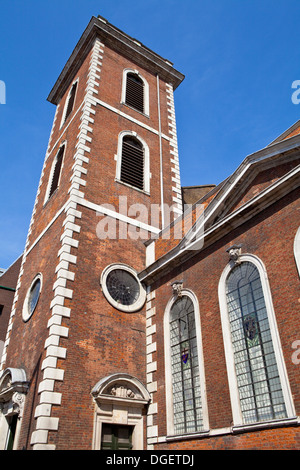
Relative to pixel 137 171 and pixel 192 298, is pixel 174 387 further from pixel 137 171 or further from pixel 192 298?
pixel 137 171

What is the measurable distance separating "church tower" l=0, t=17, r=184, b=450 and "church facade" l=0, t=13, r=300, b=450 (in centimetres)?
5

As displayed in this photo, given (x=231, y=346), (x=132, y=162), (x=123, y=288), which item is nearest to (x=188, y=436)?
(x=231, y=346)

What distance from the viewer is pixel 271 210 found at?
9.71 metres

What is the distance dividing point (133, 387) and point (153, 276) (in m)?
3.65

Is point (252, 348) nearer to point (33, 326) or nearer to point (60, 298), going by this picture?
point (60, 298)

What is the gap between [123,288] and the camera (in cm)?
1300

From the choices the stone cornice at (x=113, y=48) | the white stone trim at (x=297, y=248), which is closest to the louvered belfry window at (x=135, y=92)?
the stone cornice at (x=113, y=48)

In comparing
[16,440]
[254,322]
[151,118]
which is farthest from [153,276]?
[151,118]

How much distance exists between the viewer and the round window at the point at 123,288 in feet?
40.7

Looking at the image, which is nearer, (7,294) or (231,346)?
(231,346)

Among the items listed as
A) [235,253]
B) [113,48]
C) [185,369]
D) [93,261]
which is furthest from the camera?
[113,48]

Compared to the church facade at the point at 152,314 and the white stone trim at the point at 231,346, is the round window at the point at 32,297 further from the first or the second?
the white stone trim at the point at 231,346

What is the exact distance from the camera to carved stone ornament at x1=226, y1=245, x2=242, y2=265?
32.9 feet

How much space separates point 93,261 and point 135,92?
10947 mm
